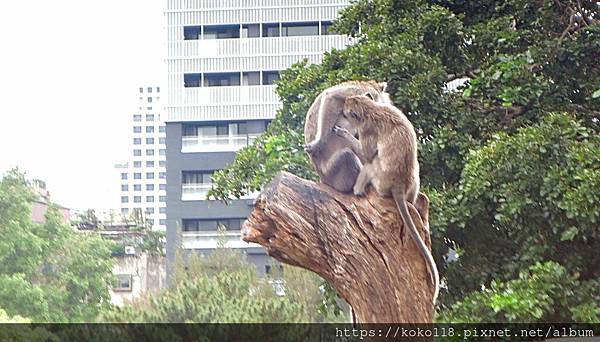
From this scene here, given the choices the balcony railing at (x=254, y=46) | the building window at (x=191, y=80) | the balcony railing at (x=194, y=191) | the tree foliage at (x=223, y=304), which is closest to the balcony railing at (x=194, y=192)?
the balcony railing at (x=194, y=191)

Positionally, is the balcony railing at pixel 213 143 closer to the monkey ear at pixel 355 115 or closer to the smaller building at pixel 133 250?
the smaller building at pixel 133 250

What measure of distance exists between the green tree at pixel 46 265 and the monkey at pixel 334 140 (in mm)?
6189

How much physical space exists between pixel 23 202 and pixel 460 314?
585cm

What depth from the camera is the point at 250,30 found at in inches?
395

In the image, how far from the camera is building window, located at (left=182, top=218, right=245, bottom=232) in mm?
10336

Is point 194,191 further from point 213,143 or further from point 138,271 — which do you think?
point 138,271

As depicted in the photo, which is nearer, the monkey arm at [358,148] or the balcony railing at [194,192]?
the monkey arm at [358,148]

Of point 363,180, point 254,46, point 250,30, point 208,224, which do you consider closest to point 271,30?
point 250,30

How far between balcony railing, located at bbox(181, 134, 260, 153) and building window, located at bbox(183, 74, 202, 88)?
0.61 m

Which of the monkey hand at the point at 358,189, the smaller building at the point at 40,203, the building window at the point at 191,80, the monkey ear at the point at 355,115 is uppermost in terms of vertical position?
the building window at the point at 191,80

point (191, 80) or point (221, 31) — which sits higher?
point (221, 31)

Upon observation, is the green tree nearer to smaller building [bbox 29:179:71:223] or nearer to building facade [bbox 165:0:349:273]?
smaller building [bbox 29:179:71:223]

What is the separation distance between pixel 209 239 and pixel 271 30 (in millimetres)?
2371

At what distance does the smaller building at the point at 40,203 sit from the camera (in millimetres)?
9188
